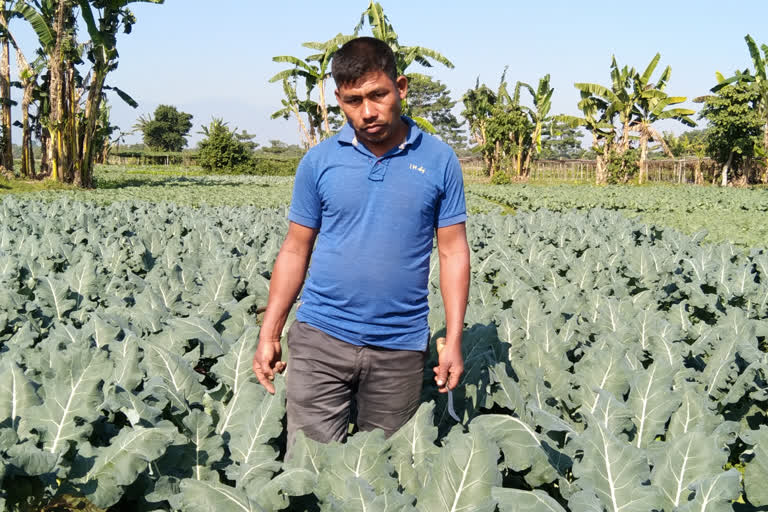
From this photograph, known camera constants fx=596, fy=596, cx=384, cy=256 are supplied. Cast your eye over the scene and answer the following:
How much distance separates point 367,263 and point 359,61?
28.3 inches

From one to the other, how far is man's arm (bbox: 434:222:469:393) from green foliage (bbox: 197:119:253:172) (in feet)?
173

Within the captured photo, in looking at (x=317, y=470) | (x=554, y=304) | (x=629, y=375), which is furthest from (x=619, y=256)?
(x=317, y=470)

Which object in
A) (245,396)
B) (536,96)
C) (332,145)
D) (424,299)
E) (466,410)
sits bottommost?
(466,410)

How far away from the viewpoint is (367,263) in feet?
7.27

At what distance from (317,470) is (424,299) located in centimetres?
77

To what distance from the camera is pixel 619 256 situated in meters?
5.91

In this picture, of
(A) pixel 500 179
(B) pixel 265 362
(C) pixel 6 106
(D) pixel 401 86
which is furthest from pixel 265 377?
(A) pixel 500 179

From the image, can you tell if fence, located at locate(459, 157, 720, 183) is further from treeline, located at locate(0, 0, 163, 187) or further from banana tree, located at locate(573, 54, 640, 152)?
treeline, located at locate(0, 0, 163, 187)

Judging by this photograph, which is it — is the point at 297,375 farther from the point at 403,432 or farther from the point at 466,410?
the point at 466,410

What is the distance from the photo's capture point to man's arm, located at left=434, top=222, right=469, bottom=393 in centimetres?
225

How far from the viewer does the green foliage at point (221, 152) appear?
173ft

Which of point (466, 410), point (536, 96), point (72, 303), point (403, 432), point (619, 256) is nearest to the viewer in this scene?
point (403, 432)

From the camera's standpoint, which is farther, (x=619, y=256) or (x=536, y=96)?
(x=536, y=96)

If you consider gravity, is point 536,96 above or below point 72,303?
above
